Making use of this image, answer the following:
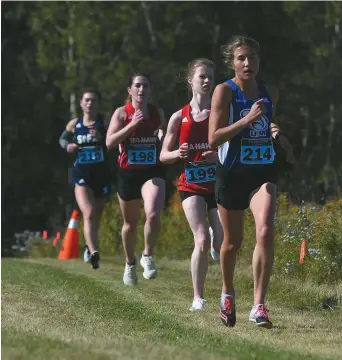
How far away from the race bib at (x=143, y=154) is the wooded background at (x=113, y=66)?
21.0 meters

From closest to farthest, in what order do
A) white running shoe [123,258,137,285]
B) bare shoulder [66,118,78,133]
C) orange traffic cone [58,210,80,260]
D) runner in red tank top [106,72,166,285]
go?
runner in red tank top [106,72,166,285] → white running shoe [123,258,137,285] → bare shoulder [66,118,78,133] → orange traffic cone [58,210,80,260]

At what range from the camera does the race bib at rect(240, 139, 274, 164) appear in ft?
30.3

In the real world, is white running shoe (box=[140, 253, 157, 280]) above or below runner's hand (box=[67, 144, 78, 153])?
below

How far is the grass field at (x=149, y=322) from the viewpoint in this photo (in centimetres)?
759

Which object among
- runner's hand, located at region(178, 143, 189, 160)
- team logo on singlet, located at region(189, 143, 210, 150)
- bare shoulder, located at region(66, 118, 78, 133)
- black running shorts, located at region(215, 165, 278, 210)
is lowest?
black running shorts, located at region(215, 165, 278, 210)

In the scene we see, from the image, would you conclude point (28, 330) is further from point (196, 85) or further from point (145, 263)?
point (145, 263)

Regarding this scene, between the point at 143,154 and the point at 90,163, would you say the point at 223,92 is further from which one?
the point at 90,163

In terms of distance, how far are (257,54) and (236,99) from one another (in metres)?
0.44

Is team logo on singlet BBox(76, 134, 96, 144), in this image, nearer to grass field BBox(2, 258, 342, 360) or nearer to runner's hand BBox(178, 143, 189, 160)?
grass field BBox(2, 258, 342, 360)

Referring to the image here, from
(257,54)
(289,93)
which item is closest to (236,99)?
(257,54)

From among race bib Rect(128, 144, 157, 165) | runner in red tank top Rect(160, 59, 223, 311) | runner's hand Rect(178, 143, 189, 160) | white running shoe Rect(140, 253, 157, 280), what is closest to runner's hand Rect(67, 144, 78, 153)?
white running shoe Rect(140, 253, 157, 280)

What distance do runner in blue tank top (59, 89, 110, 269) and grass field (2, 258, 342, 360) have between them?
1.12 meters

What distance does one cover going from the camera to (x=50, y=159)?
121ft

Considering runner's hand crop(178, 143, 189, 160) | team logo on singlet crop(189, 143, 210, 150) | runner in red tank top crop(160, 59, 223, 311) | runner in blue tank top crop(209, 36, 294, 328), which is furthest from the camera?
team logo on singlet crop(189, 143, 210, 150)
